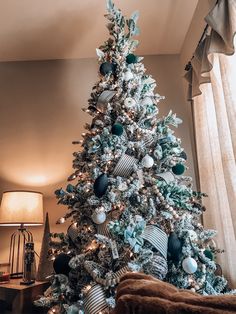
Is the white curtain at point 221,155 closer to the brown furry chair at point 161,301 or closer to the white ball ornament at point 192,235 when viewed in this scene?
the white ball ornament at point 192,235

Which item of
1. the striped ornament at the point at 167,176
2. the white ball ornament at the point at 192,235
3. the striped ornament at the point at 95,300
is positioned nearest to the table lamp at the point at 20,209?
the striped ornament at the point at 95,300

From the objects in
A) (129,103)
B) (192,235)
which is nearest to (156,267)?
(192,235)

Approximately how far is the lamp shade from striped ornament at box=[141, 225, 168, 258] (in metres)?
0.99

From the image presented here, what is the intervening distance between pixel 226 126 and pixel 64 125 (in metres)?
1.37

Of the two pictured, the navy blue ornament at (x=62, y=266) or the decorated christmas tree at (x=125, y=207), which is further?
the navy blue ornament at (x=62, y=266)

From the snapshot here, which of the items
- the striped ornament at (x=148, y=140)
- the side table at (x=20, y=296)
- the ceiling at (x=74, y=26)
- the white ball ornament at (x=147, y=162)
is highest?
the ceiling at (x=74, y=26)

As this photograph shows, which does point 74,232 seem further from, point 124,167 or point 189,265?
point 189,265

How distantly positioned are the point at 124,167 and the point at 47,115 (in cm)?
130

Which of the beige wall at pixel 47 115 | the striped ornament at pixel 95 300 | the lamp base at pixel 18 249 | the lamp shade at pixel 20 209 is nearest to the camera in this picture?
the striped ornament at pixel 95 300

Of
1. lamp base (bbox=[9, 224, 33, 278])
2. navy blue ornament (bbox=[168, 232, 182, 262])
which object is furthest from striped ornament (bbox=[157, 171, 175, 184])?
lamp base (bbox=[9, 224, 33, 278])

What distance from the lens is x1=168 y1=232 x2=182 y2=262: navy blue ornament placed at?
99cm

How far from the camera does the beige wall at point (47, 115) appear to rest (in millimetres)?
2061

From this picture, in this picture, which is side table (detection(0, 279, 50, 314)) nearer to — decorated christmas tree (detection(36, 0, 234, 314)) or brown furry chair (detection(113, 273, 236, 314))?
decorated christmas tree (detection(36, 0, 234, 314))

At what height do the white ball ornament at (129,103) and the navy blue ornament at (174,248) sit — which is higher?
the white ball ornament at (129,103)
